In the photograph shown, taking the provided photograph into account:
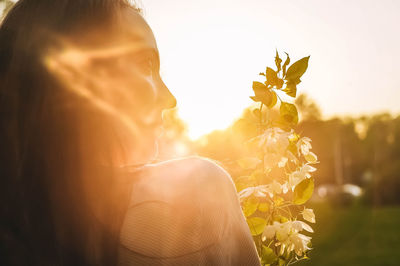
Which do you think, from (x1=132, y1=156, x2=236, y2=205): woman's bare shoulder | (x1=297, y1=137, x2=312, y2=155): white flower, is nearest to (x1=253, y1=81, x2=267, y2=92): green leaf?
(x1=297, y1=137, x2=312, y2=155): white flower

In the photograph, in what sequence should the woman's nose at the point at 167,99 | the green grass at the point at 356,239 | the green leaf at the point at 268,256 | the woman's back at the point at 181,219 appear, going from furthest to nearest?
the green grass at the point at 356,239 → the green leaf at the point at 268,256 → the woman's nose at the point at 167,99 → the woman's back at the point at 181,219

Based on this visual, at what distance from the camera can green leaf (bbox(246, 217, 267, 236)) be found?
1605 millimetres

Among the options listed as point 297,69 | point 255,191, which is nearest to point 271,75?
point 297,69

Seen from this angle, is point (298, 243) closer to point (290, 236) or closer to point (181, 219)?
point (290, 236)

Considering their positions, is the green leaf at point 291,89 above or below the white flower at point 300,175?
above

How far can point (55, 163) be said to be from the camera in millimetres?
1046

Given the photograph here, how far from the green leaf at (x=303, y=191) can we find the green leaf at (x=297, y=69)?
0.45 meters

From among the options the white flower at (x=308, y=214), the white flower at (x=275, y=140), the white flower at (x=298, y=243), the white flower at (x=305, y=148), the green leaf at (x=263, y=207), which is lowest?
the white flower at (x=298, y=243)

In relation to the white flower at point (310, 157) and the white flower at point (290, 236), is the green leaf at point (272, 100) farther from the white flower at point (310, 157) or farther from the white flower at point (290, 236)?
the white flower at point (290, 236)

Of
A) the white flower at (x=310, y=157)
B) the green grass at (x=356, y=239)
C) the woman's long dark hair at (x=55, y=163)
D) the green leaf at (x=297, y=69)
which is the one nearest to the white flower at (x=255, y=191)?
the white flower at (x=310, y=157)

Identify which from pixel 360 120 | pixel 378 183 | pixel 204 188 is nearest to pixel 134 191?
pixel 204 188

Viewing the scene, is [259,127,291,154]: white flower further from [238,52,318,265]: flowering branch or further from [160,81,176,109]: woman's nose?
[160,81,176,109]: woman's nose

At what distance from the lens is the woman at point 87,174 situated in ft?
3.34

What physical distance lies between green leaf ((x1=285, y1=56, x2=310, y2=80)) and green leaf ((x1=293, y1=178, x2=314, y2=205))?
446 mm
